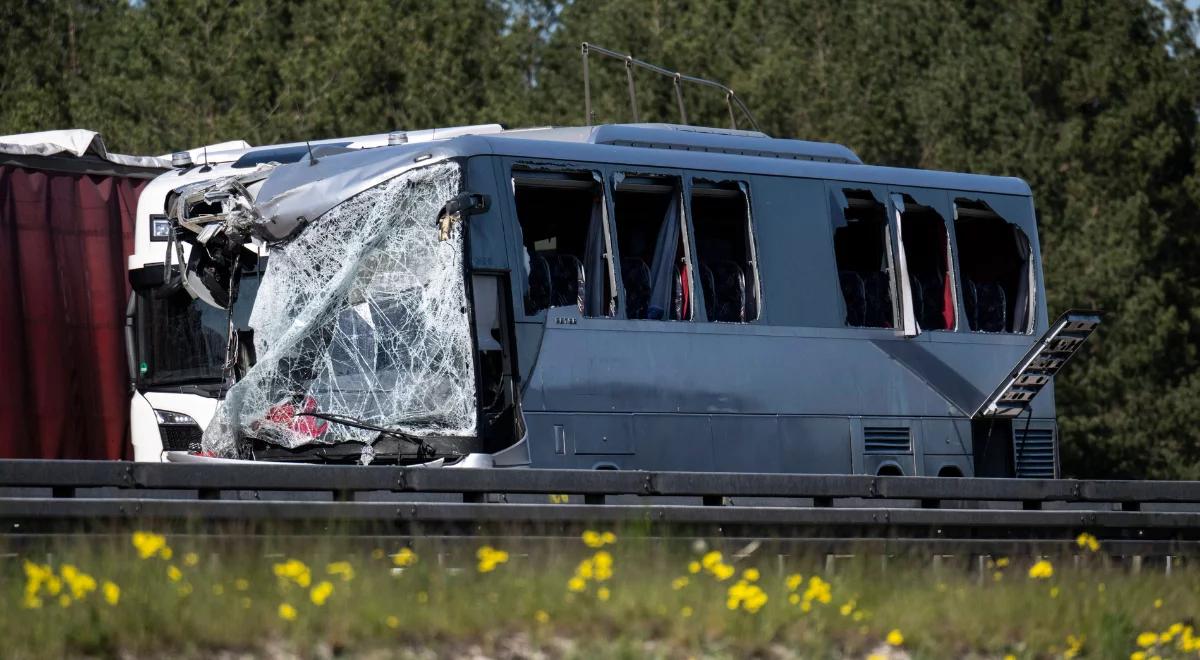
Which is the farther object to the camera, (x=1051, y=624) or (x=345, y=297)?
(x=345, y=297)

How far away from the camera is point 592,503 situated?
10898 mm

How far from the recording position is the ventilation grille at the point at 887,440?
1611 cm

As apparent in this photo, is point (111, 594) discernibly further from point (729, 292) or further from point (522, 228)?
point (729, 292)

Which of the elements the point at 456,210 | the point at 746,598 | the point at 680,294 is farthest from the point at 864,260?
the point at 746,598

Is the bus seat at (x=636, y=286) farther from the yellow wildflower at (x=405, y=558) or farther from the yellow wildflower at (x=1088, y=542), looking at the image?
the yellow wildflower at (x=405, y=558)

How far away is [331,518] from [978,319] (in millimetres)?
9542

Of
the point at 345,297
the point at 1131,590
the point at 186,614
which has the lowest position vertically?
the point at 1131,590

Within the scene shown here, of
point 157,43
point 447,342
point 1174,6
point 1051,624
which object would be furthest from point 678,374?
point 1174,6

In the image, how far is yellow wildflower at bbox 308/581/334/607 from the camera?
25.8ft

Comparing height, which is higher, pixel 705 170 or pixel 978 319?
pixel 705 170

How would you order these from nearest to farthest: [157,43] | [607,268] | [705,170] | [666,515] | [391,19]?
[666,515] < [607,268] < [705,170] < [157,43] < [391,19]

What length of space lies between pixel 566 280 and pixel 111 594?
7020 millimetres

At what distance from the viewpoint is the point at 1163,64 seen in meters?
38.6

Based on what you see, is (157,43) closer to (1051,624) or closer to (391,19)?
(391,19)
